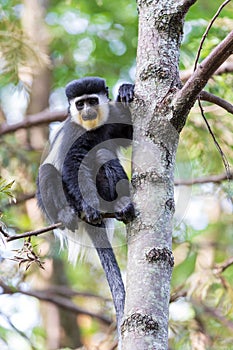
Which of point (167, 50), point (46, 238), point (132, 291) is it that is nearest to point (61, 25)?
point (46, 238)

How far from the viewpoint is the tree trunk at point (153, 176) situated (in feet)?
5.41

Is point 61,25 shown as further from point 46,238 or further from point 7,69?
point 46,238

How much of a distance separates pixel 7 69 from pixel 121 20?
1327 mm

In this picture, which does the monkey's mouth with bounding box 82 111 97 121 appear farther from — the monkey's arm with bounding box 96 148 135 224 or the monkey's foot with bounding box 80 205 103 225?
the monkey's foot with bounding box 80 205 103 225

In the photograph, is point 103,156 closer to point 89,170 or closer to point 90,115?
point 89,170

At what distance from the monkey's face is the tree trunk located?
0.95m

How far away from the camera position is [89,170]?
9.22ft

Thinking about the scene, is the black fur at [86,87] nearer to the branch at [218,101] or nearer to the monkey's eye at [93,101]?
the monkey's eye at [93,101]

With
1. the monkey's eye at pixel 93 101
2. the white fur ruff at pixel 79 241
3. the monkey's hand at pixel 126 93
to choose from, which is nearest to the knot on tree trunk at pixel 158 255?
the monkey's hand at pixel 126 93

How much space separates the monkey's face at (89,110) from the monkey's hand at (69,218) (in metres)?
0.47

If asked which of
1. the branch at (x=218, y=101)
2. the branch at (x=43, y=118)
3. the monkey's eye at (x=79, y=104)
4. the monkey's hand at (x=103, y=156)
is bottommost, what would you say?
the branch at (x=218, y=101)

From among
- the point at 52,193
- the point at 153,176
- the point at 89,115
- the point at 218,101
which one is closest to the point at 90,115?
the point at 89,115

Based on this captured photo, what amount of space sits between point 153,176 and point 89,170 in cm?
99

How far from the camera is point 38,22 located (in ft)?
18.0
